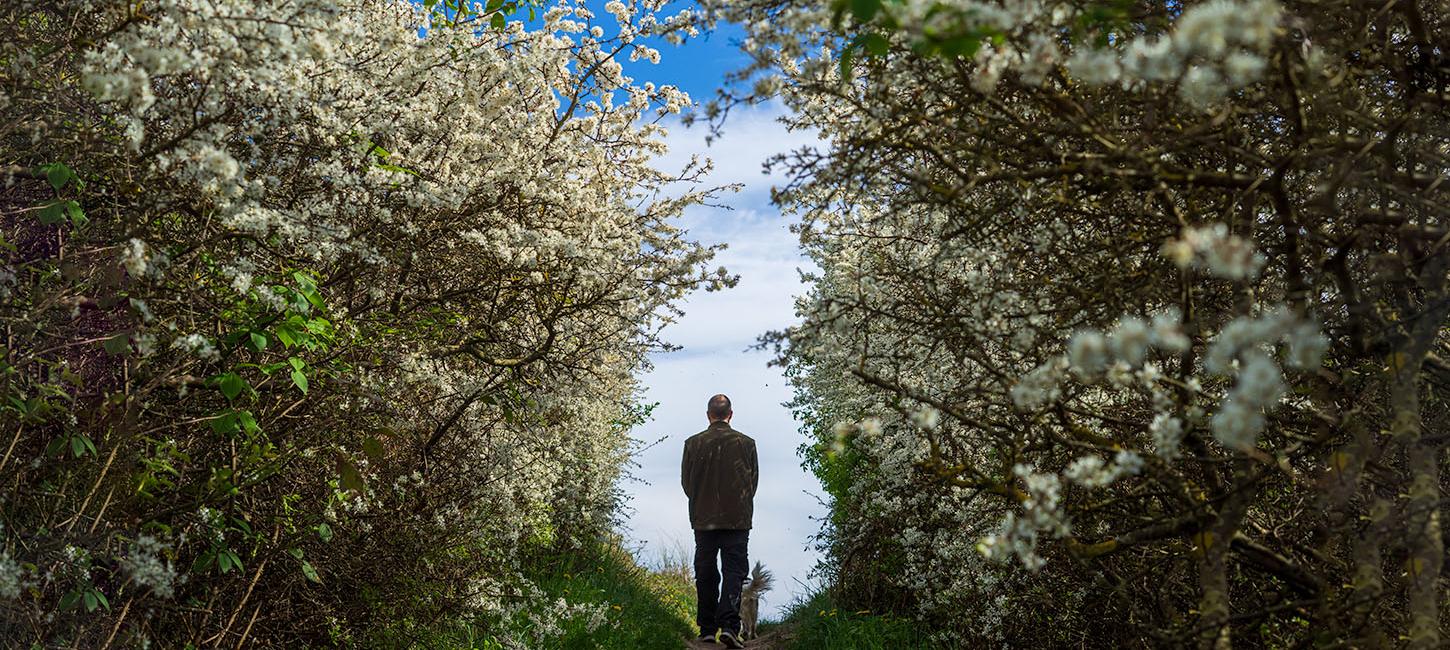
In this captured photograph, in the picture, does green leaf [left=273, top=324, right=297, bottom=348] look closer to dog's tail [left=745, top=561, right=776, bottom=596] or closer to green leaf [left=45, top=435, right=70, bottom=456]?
green leaf [left=45, top=435, right=70, bottom=456]

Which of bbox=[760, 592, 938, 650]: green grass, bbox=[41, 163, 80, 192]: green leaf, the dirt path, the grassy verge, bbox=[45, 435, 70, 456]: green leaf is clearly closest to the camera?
bbox=[41, 163, 80, 192]: green leaf

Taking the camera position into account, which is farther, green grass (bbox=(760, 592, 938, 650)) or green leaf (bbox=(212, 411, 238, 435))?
green grass (bbox=(760, 592, 938, 650))

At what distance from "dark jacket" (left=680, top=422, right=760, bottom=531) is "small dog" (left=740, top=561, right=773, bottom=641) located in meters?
0.98

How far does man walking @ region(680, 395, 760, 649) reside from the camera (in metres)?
11.4

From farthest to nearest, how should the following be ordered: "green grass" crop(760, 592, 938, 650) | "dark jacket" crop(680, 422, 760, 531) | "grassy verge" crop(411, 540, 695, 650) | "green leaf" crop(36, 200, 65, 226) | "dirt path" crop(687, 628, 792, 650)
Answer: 1. "dirt path" crop(687, 628, 792, 650)
2. "dark jacket" crop(680, 422, 760, 531)
3. "green grass" crop(760, 592, 938, 650)
4. "grassy verge" crop(411, 540, 695, 650)
5. "green leaf" crop(36, 200, 65, 226)

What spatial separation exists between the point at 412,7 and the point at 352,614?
4.61 meters

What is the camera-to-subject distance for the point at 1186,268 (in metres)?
3.47

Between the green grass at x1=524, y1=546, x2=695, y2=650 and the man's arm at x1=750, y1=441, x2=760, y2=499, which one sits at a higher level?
the man's arm at x1=750, y1=441, x2=760, y2=499

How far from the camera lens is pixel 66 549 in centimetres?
458

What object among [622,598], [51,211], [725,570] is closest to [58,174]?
[51,211]

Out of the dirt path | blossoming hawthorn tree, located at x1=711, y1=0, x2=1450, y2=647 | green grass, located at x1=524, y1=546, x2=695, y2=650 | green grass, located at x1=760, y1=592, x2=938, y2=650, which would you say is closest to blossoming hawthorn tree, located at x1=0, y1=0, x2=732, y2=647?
blossoming hawthorn tree, located at x1=711, y1=0, x2=1450, y2=647

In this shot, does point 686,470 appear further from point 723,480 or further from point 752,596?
point 752,596

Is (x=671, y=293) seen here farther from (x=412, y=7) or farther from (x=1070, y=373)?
(x=1070, y=373)

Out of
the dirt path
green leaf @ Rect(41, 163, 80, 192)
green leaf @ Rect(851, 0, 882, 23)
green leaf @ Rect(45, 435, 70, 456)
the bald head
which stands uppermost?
the bald head
